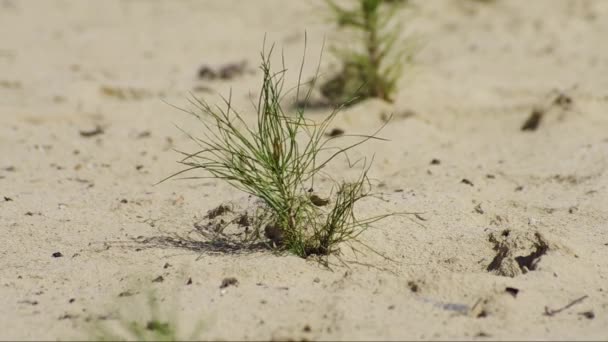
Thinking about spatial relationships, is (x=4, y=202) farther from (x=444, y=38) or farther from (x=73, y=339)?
(x=444, y=38)

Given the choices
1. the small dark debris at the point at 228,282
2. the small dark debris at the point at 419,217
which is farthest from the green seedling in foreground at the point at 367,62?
the small dark debris at the point at 228,282

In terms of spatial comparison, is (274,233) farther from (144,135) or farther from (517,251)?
(144,135)

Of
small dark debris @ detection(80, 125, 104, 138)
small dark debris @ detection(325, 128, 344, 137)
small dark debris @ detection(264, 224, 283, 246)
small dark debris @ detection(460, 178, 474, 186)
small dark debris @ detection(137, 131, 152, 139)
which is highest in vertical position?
small dark debris @ detection(460, 178, 474, 186)

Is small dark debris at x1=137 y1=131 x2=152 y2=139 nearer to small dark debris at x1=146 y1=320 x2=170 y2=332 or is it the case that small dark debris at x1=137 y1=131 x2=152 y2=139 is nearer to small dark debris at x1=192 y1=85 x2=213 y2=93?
small dark debris at x1=192 y1=85 x2=213 y2=93

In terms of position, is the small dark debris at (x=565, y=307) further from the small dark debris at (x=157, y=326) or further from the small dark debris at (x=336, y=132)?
the small dark debris at (x=336, y=132)

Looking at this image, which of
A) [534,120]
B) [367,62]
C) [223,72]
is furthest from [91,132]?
[534,120]

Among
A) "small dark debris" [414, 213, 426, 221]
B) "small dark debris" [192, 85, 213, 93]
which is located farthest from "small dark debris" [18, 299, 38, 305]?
"small dark debris" [192, 85, 213, 93]

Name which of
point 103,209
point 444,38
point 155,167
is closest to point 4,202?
point 103,209
